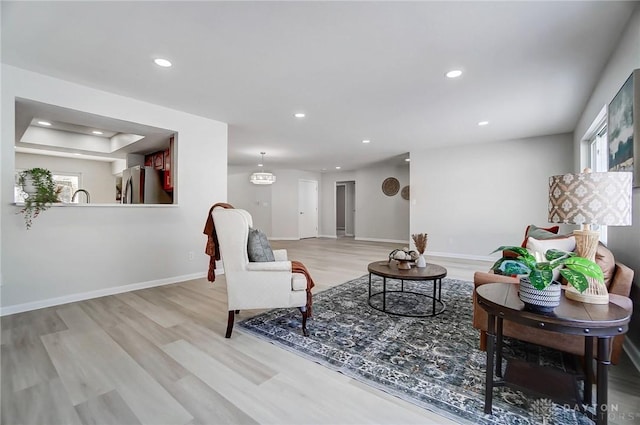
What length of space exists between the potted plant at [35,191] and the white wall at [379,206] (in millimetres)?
7249

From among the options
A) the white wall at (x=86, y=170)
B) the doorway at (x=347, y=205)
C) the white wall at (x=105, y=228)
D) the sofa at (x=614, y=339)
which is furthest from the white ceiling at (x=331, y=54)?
the doorway at (x=347, y=205)

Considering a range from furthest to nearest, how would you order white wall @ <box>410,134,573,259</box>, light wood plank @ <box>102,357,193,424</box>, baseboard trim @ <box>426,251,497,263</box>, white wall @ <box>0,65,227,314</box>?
baseboard trim @ <box>426,251,497,263</box> < white wall @ <box>410,134,573,259</box> < white wall @ <box>0,65,227,314</box> < light wood plank @ <box>102,357,193,424</box>

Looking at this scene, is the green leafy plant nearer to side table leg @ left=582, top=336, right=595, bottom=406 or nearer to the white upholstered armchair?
side table leg @ left=582, top=336, right=595, bottom=406

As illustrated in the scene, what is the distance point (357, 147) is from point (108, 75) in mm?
4440

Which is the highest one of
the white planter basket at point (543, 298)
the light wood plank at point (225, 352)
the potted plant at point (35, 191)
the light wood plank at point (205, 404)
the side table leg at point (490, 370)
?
the potted plant at point (35, 191)

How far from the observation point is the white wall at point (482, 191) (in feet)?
17.2

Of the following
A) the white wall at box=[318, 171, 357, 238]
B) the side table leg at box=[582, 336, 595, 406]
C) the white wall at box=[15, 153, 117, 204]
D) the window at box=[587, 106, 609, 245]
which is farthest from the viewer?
the white wall at box=[318, 171, 357, 238]

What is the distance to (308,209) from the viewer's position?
32.8 ft

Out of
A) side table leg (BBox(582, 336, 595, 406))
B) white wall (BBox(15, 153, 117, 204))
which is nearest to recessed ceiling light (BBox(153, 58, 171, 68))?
side table leg (BBox(582, 336, 595, 406))

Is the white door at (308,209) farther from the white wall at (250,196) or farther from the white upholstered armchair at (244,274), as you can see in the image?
the white upholstered armchair at (244,274)

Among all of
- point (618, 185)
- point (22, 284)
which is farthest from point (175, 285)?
point (618, 185)

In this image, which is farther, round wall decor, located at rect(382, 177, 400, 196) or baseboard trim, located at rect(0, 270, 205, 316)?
round wall decor, located at rect(382, 177, 400, 196)

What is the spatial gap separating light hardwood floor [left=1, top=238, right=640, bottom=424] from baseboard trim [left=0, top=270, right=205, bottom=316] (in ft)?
0.46

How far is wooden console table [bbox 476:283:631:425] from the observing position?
3.87 feet
